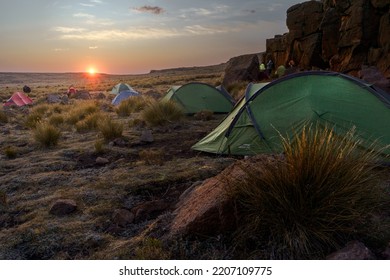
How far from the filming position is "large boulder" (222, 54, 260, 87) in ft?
82.6

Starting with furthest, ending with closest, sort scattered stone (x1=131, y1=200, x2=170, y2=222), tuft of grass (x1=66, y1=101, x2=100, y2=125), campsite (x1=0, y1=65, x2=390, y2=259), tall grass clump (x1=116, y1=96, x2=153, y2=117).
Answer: tall grass clump (x1=116, y1=96, x2=153, y2=117) → tuft of grass (x1=66, y1=101, x2=100, y2=125) → scattered stone (x1=131, y1=200, x2=170, y2=222) → campsite (x1=0, y1=65, x2=390, y2=259)

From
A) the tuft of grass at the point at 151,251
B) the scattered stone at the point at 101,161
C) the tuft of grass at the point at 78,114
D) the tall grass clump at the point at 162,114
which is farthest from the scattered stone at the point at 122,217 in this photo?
the tuft of grass at the point at 78,114

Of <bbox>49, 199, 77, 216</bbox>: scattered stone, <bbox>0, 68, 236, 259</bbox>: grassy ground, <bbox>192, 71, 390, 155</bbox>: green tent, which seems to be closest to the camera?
<bbox>0, 68, 236, 259</bbox>: grassy ground

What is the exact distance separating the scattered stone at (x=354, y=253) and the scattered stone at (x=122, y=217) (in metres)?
2.49

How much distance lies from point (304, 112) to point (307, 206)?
11.4 ft

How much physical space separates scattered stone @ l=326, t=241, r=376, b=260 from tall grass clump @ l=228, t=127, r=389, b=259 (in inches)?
8.4

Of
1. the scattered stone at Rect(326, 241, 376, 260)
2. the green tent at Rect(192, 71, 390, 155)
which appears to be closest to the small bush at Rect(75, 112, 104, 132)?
the green tent at Rect(192, 71, 390, 155)

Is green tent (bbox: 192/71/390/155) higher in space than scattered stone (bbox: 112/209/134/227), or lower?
higher

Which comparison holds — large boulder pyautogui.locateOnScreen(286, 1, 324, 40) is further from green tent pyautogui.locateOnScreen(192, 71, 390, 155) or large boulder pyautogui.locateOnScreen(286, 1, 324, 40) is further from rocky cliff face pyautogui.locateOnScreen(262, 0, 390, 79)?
green tent pyautogui.locateOnScreen(192, 71, 390, 155)

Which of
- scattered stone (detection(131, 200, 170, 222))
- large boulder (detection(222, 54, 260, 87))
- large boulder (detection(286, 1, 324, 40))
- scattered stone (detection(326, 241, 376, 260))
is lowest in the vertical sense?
scattered stone (detection(131, 200, 170, 222))

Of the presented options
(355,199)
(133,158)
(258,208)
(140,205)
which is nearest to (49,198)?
(140,205)

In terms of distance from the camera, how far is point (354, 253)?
2.99 metres
